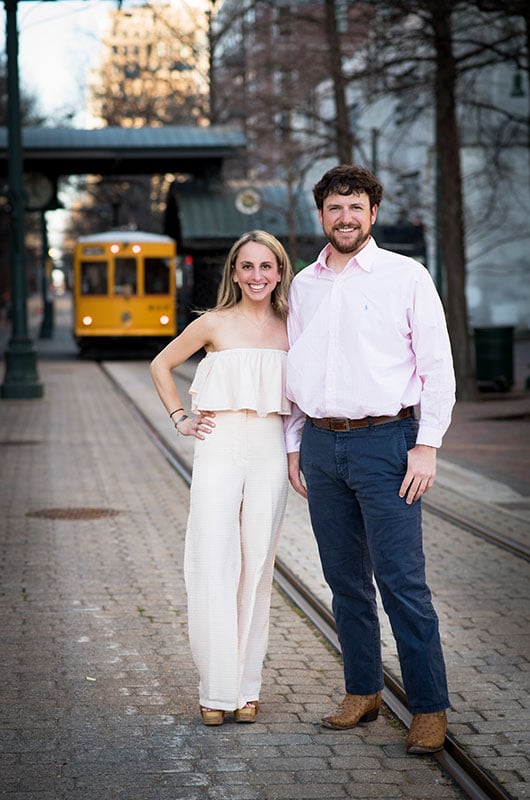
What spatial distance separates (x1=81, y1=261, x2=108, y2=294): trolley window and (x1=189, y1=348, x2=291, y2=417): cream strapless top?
30.8 meters

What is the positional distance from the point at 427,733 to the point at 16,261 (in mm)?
Answer: 17258

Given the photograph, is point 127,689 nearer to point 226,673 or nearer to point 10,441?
point 226,673

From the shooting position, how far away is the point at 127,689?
547 cm

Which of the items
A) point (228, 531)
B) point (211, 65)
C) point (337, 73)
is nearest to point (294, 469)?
point (228, 531)

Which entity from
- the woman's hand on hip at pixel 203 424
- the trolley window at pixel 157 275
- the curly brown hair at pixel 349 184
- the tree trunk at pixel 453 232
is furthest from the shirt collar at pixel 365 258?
the trolley window at pixel 157 275

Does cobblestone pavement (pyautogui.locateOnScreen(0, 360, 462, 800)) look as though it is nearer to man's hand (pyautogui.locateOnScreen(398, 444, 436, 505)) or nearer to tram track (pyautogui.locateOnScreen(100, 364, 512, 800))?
tram track (pyautogui.locateOnScreen(100, 364, 512, 800))

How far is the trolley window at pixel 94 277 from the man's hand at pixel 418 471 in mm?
31322

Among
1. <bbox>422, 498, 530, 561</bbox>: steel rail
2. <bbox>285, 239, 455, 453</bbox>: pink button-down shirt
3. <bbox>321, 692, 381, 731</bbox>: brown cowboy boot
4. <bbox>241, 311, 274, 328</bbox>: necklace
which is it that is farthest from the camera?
<bbox>422, 498, 530, 561</bbox>: steel rail

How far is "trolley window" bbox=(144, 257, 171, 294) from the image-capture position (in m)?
35.4

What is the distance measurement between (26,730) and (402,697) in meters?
1.43

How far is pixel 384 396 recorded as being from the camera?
4.55 m

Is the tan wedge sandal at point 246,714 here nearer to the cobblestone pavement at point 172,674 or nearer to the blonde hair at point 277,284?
the cobblestone pavement at point 172,674

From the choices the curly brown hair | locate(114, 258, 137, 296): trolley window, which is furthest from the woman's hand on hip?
locate(114, 258, 137, 296): trolley window

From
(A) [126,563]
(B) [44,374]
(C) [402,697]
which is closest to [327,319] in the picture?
(C) [402,697]
